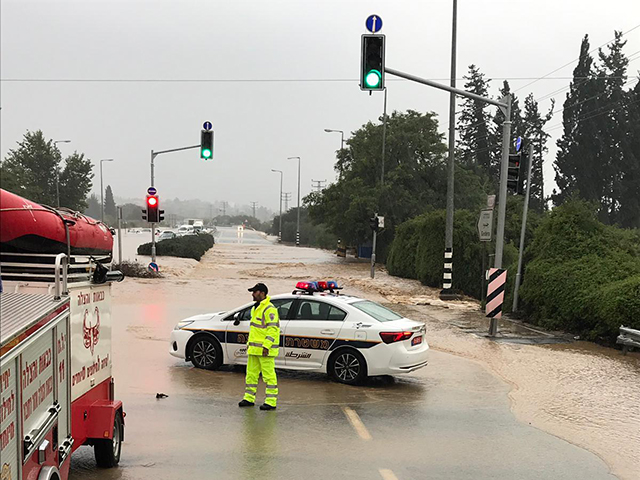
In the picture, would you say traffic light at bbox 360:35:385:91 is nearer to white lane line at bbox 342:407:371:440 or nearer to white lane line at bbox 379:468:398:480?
white lane line at bbox 342:407:371:440

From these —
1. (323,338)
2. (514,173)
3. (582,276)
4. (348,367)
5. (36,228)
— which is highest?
(514,173)

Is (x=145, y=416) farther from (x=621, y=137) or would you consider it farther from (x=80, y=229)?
(x=621, y=137)

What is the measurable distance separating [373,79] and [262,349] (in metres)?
6.70

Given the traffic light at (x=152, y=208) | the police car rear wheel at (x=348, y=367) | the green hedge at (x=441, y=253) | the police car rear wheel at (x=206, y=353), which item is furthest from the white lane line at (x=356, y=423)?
the traffic light at (x=152, y=208)

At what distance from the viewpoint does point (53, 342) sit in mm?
4930

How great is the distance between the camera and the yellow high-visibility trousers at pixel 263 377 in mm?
9430

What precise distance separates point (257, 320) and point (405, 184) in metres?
41.9

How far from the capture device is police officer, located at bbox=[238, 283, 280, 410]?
9477 millimetres

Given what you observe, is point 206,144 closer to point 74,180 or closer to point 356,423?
point 356,423

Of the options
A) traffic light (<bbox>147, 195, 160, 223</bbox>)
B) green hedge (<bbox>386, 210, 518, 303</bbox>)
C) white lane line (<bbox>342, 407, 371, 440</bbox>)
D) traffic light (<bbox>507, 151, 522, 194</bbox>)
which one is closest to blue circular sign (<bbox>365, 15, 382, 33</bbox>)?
traffic light (<bbox>507, 151, 522, 194</bbox>)

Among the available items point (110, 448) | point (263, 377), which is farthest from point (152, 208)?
point (110, 448)

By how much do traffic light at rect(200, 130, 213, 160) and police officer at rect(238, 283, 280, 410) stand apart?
18.6 m

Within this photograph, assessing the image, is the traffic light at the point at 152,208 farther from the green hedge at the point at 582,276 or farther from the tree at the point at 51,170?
the tree at the point at 51,170

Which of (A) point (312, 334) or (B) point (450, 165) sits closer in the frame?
(A) point (312, 334)
